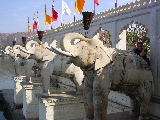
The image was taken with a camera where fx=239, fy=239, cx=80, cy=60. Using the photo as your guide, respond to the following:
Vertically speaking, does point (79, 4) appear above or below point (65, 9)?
below

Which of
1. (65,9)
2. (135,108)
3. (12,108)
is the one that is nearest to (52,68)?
(135,108)

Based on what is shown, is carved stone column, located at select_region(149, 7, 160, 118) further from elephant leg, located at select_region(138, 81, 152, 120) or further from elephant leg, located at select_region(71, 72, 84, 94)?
elephant leg, located at select_region(71, 72, 84, 94)

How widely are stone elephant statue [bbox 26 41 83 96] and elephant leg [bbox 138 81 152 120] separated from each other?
416 centimetres

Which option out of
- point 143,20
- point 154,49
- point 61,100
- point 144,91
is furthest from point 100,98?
point 61,100

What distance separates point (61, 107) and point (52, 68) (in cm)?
181

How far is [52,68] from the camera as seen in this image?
10.3m

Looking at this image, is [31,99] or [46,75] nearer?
[46,75]

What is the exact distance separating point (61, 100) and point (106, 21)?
11.7 feet

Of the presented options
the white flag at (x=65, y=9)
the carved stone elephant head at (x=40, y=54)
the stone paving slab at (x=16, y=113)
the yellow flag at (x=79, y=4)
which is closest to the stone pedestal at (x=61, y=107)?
the carved stone elephant head at (x=40, y=54)

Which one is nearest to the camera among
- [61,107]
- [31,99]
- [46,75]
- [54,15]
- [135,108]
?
[135,108]

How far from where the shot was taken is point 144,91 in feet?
20.1

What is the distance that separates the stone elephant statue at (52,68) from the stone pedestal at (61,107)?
589 mm

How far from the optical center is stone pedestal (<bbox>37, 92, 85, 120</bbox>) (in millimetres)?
9148

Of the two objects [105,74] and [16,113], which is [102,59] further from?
[16,113]
